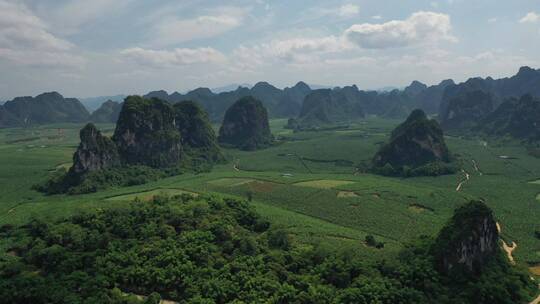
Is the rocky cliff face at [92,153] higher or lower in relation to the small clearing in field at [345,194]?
higher

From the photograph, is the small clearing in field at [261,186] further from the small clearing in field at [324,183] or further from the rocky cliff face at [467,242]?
the rocky cliff face at [467,242]

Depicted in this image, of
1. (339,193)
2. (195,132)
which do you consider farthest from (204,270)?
(195,132)

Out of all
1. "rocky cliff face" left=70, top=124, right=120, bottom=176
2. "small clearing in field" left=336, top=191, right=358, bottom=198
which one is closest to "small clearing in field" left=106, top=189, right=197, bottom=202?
"rocky cliff face" left=70, top=124, right=120, bottom=176

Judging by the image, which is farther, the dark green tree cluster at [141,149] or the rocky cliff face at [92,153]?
the rocky cliff face at [92,153]

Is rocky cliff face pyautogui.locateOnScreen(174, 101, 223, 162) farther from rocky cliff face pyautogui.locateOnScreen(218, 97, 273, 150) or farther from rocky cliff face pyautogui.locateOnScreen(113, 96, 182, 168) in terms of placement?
rocky cliff face pyautogui.locateOnScreen(218, 97, 273, 150)

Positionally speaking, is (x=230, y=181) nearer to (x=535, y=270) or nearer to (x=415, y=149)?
(x=415, y=149)

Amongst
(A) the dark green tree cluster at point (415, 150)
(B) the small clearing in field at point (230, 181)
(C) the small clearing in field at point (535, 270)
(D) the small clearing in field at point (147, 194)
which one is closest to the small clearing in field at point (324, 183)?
(B) the small clearing in field at point (230, 181)

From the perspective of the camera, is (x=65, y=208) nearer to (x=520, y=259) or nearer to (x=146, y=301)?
(x=146, y=301)
